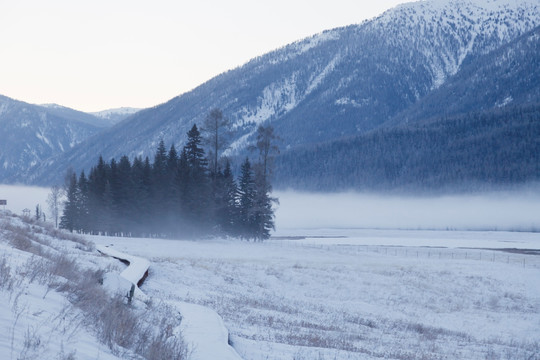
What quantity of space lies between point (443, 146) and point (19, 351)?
19662 cm

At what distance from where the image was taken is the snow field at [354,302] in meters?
14.2

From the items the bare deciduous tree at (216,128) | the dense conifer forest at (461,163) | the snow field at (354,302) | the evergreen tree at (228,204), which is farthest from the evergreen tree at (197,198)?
the dense conifer forest at (461,163)

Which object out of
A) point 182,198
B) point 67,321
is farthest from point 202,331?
point 182,198

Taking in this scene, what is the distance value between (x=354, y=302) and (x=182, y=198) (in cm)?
3287

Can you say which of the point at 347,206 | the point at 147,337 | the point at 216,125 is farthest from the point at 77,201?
the point at 347,206

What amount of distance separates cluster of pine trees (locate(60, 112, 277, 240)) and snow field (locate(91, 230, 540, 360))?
11.9 meters

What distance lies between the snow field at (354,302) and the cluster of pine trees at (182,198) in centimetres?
1192

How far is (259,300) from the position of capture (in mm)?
22406

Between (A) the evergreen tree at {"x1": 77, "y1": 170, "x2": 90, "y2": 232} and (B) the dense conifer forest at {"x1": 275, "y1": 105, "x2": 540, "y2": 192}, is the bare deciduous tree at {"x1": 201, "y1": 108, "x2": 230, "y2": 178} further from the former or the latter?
(B) the dense conifer forest at {"x1": 275, "y1": 105, "x2": 540, "y2": 192}

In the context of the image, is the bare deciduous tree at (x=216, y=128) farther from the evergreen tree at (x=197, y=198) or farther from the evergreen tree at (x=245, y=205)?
the evergreen tree at (x=245, y=205)

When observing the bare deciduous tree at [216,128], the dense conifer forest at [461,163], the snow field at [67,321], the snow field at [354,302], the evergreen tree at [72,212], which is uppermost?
the dense conifer forest at [461,163]

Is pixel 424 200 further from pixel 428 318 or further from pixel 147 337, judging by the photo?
pixel 147 337

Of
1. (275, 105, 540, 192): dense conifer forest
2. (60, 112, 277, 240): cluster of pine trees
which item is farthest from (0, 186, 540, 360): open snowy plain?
(275, 105, 540, 192): dense conifer forest

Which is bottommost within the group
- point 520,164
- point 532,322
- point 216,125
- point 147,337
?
point 532,322
